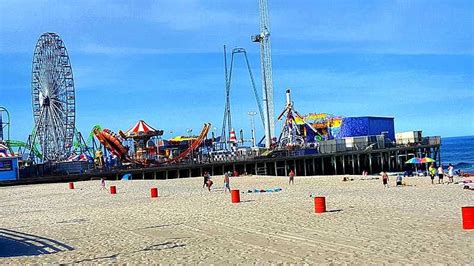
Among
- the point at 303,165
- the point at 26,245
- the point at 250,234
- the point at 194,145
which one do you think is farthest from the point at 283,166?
the point at 26,245

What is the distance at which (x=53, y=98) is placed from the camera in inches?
2288

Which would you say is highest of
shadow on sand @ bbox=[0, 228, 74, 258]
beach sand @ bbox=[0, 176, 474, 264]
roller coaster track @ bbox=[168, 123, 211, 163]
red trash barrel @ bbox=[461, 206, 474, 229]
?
roller coaster track @ bbox=[168, 123, 211, 163]

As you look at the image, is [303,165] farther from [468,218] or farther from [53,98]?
[468,218]

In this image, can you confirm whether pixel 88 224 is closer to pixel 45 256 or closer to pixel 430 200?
pixel 45 256

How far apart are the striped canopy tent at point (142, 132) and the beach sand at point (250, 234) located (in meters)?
39.9

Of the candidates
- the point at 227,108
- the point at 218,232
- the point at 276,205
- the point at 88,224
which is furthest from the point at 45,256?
the point at 227,108

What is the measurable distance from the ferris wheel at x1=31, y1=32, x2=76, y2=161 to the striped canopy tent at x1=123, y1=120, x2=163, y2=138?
648 centimetres

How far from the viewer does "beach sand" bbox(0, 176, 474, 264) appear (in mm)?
10195

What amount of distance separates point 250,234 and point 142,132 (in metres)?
49.7

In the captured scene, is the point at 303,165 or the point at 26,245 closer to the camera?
the point at 26,245

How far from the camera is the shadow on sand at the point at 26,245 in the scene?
11.9 meters

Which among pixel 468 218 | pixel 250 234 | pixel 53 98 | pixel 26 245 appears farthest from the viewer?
pixel 53 98

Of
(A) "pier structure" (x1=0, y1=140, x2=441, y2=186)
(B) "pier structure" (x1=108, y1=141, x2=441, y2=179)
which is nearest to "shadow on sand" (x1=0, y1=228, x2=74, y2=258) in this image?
(A) "pier structure" (x1=0, y1=140, x2=441, y2=186)

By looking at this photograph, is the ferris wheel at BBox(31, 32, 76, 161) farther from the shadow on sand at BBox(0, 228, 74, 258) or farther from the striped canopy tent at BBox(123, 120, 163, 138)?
the shadow on sand at BBox(0, 228, 74, 258)
